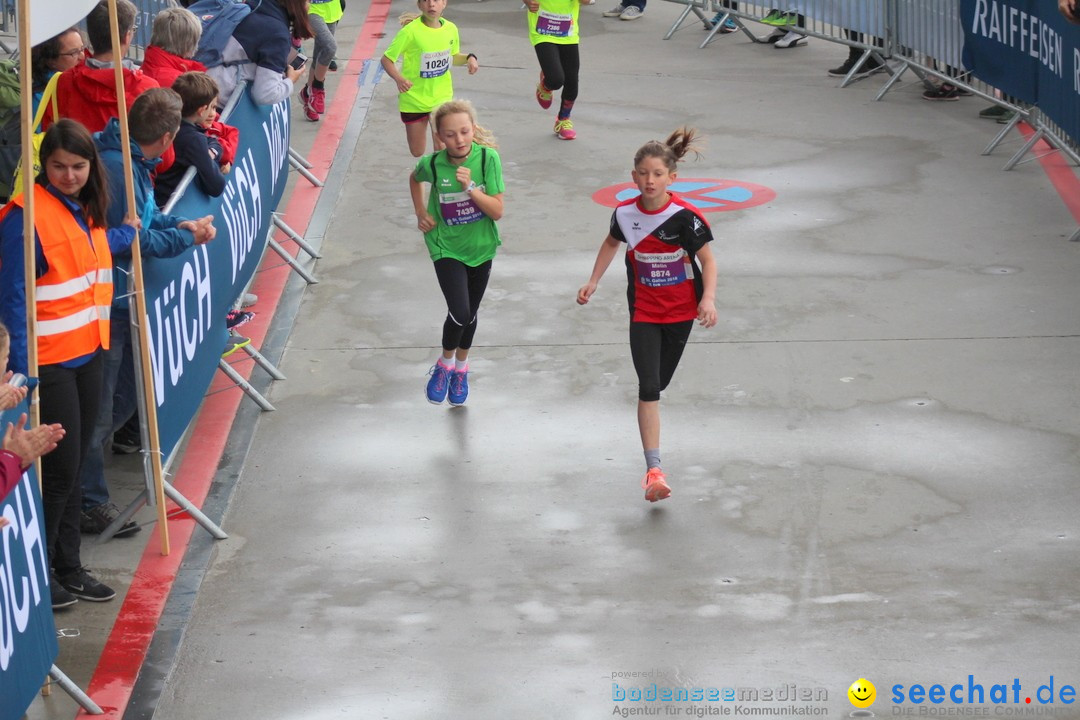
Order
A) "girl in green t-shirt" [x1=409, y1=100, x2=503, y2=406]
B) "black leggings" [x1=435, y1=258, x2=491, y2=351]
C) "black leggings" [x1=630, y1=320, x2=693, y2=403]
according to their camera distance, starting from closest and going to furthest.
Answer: "black leggings" [x1=630, y1=320, x2=693, y2=403] → "girl in green t-shirt" [x1=409, y1=100, x2=503, y2=406] → "black leggings" [x1=435, y1=258, x2=491, y2=351]

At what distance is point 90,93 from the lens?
7.71 meters

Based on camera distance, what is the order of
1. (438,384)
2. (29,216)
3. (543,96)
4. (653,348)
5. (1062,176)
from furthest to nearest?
1. (543,96)
2. (1062,176)
3. (438,384)
4. (653,348)
5. (29,216)

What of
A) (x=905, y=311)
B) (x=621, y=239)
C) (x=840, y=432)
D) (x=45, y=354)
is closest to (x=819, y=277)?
(x=905, y=311)

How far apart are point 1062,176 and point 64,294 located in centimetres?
895

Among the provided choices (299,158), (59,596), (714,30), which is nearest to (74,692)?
(59,596)

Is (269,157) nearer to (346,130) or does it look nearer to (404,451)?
(404,451)

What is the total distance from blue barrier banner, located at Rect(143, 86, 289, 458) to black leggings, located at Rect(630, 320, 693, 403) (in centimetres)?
215

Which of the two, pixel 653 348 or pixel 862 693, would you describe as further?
pixel 653 348

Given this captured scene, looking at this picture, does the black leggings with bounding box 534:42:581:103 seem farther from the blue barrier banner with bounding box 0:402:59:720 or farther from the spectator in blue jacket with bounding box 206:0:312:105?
the blue barrier banner with bounding box 0:402:59:720

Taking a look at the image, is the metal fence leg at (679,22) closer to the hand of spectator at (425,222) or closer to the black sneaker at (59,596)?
the hand of spectator at (425,222)

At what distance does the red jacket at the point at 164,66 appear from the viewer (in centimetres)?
849

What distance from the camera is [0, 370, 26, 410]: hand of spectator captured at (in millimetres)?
4699

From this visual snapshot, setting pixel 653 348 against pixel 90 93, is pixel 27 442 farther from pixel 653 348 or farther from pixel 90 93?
pixel 90 93

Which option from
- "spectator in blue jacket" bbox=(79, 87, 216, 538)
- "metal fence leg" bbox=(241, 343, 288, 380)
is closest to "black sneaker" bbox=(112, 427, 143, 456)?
"spectator in blue jacket" bbox=(79, 87, 216, 538)
